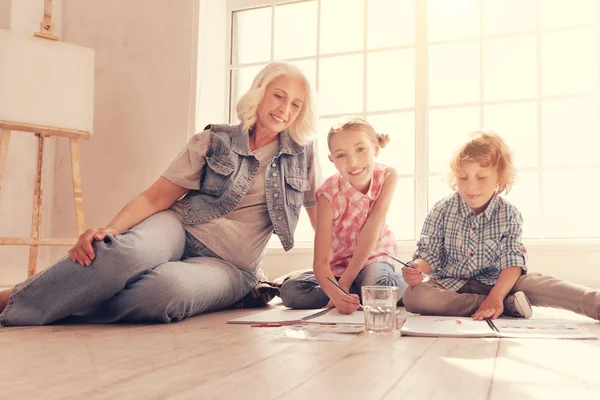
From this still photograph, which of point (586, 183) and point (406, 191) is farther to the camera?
point (406, 191)

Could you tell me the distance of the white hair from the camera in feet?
6.59

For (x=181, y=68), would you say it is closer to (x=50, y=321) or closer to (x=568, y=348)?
(x=50, y=321)

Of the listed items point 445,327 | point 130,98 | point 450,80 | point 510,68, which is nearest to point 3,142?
point 130,98

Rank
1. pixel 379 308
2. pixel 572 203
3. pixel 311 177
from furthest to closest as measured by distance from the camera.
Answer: pixel 572 203 → pixel 311 177 → pixel 379 308

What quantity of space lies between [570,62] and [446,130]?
0.64 meters

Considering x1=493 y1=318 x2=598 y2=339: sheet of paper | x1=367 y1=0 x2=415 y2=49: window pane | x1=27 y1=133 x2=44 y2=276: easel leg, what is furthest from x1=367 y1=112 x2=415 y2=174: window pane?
x1=27 y1=133 x2=44 y2=276: easel leg

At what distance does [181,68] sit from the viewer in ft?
10.3

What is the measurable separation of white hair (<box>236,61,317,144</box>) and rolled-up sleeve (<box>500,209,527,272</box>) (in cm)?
74

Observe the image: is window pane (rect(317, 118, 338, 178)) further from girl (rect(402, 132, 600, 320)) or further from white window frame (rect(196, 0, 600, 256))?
girl (rect(402, 132, 600, 320))

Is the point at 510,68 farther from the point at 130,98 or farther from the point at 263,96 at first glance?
the point at 130,98

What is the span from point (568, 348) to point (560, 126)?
1873 millimetres

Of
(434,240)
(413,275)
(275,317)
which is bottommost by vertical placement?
(275,317)

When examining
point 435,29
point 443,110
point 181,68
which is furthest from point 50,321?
point 435,29

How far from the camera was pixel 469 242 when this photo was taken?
1.80 m
